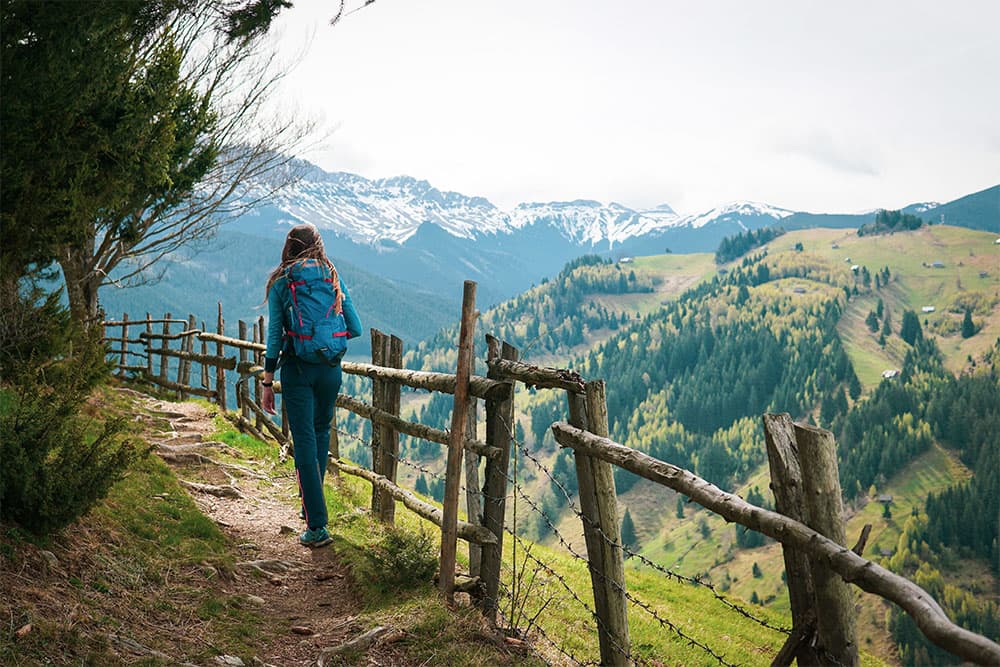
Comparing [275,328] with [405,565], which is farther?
[275,328]

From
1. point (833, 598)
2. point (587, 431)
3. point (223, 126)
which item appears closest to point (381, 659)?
point (587, 431)

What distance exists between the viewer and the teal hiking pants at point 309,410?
18.7 ft

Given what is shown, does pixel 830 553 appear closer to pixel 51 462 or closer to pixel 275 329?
pixel 275 329

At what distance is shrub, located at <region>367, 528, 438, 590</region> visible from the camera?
5.06 meters

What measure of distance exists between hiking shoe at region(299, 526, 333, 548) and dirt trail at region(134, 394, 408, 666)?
0.21 feet

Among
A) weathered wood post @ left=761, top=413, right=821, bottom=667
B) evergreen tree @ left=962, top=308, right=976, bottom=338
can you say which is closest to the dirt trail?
weathered wood post @ left=761, top=413, right=821, bottom=667

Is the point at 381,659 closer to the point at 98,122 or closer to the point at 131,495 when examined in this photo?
the point at 131,495

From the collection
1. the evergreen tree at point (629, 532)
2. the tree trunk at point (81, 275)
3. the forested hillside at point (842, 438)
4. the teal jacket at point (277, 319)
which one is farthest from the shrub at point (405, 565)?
the evergreen tree at point (629, 532)

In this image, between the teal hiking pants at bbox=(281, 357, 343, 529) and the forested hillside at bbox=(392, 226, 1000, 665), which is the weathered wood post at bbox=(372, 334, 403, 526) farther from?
the forested hillside at bbox=(392, 226, 1000, 665)

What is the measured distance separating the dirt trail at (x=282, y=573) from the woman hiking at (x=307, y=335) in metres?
0.51

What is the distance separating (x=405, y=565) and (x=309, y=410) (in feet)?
A: 4.72

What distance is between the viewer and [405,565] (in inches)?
199

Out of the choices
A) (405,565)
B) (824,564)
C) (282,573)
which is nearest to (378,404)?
(282,573)

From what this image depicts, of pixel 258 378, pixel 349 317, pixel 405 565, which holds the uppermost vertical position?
pixel 349 317
